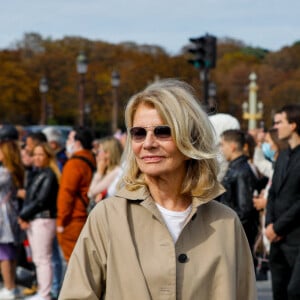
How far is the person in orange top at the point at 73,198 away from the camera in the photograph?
9117 millimetres

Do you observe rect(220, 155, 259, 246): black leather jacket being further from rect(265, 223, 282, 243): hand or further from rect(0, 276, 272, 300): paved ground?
rect(0, 276, 272, 300): paved ground

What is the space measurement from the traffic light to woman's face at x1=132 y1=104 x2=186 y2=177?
1365 cm

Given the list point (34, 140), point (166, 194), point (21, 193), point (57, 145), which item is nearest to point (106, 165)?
point (34, 140)

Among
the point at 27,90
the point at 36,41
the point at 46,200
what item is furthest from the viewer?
the point at 36,41

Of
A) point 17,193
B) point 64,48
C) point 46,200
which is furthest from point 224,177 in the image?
point 64,48

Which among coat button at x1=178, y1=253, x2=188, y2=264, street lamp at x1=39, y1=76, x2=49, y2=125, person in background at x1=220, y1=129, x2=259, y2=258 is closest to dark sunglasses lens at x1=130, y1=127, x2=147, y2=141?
coat button at x1=178, y1=253, x2=188, y2=264

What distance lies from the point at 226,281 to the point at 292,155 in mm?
3903

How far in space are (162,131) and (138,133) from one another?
0.11 m

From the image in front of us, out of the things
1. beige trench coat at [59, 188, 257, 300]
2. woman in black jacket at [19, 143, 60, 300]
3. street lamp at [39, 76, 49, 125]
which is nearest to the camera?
beige trench coat at [59, 188, 257, 300]

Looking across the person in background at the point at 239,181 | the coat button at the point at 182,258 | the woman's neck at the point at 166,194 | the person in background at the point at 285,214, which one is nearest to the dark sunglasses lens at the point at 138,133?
the woman's neck at the point at 166,194

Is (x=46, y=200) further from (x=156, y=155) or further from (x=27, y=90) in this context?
(x=27, y=90)

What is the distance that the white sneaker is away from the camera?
9680 mm

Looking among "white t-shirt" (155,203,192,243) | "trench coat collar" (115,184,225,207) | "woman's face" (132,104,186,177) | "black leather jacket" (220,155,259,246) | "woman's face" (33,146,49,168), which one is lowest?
"black leather jacket" (220,155,259,246)

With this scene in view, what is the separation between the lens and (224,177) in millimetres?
7738
